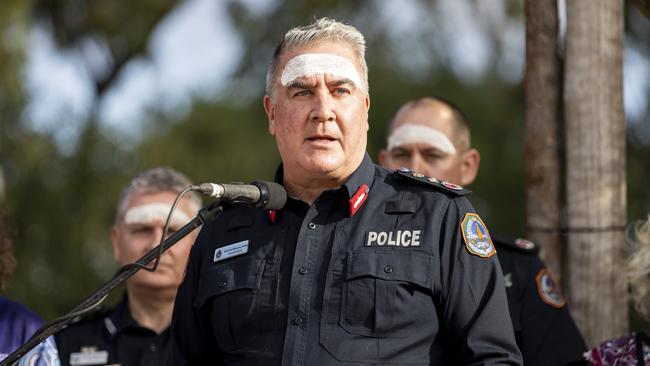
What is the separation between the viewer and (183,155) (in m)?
13.6

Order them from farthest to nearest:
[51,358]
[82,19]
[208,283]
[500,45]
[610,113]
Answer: [500,45] → [82,19] → [610,113] → [51,358] → [208,283]

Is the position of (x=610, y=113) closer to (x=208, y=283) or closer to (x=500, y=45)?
(x=208, y=283)

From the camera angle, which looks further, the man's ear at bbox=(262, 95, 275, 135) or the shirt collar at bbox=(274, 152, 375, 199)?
the man's ear at bbox=(262, 95, 275, 135)

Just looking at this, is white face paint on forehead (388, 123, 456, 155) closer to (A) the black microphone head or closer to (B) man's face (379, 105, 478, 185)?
(B) man's face (379, 105, 478, 185)

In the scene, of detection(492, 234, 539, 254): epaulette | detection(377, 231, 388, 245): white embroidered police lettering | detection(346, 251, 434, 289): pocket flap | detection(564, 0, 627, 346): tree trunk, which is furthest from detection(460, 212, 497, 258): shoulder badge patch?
detection(564, 0, 627, 346): tree trunk

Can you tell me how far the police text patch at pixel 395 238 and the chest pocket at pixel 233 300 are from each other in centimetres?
38

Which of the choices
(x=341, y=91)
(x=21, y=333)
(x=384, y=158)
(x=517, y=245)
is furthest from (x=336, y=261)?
(x=384, y=158)

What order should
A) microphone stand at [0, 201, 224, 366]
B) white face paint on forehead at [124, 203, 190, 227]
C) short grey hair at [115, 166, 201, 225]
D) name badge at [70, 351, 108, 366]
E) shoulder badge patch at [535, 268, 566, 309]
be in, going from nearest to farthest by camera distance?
microphone stand at [0, 201, 224, 366] → shoulder badge patch at [535, 268, 566, 309] → name badge at [70, 351, 108, 366] → white face paint on forehead at [124, 203, 190, 227] → short grey hair at [115, 166, 201, 225]

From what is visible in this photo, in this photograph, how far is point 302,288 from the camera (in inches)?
127

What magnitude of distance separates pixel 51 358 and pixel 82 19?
13.2m

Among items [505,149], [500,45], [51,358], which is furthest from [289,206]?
[500,45]

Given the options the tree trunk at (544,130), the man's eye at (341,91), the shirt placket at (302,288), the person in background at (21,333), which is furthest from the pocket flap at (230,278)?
the tree trunk at (544,130)

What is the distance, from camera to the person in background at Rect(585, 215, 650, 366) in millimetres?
4023

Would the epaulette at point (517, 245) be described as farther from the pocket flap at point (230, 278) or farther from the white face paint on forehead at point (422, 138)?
the pocket flap at point (230, 278)
